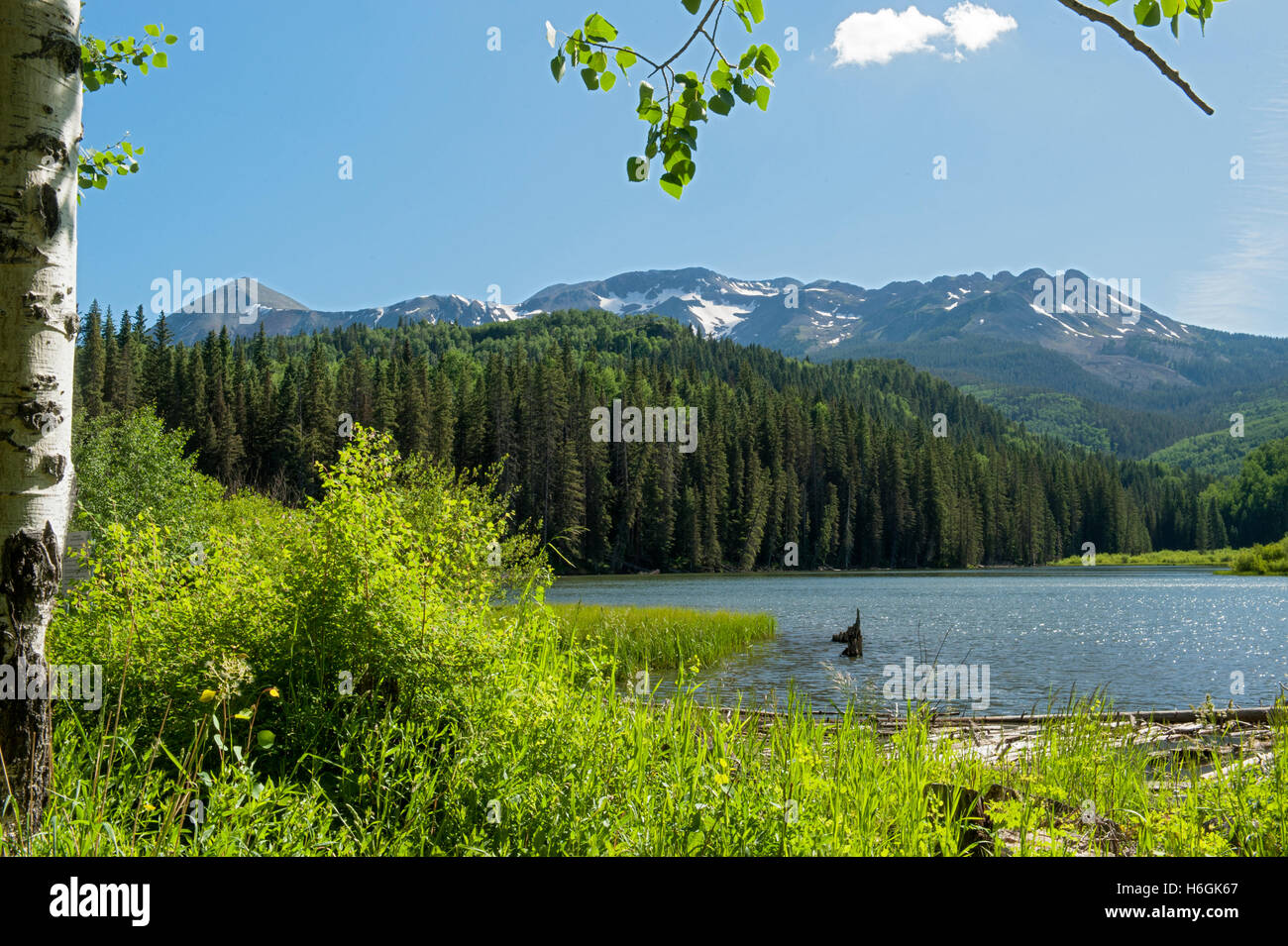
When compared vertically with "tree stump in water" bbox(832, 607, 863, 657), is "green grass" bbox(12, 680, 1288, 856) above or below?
above

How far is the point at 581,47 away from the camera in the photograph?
3965 millimetres

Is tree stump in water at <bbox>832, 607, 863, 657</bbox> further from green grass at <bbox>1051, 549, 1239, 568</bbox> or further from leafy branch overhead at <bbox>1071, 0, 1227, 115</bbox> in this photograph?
green grass at <bbox>1051, 549, 1239, 568</bbox>

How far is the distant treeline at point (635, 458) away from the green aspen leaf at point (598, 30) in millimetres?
62069

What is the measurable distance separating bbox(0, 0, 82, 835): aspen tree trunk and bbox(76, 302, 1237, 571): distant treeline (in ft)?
202

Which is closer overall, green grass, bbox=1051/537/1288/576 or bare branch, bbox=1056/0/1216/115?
bare branch, bbox=1056/0/1216/115

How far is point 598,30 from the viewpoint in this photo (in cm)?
387

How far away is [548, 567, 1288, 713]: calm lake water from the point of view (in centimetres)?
1881

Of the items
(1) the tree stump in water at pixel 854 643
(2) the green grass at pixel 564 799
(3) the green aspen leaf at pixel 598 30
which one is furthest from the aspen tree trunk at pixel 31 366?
(1) the tree stump in water at pixel 854 643

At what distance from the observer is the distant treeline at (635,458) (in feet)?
295

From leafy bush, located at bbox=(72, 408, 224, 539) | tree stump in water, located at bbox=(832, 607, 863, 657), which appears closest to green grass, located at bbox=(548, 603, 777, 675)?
tree stump in water, located at bbox=(832, 607, 863, 657)

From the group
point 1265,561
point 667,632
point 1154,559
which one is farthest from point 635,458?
point 1154,559

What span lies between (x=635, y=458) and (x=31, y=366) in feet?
321
